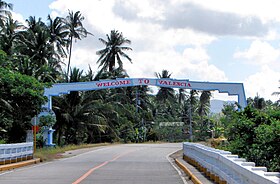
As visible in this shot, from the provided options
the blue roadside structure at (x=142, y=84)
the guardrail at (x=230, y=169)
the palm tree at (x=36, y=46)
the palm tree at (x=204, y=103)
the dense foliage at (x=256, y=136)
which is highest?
the palm tree at (x=36, y=46)

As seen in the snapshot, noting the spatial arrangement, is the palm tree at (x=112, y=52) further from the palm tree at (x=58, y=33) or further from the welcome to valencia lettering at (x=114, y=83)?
the welcome to valencia lettering at (x=114, y=83)

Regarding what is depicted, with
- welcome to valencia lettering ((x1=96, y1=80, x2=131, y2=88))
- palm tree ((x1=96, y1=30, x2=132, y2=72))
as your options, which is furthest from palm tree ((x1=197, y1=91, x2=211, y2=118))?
welcome to valencia lettering ((x1=96, y1=80, x2=131, y2=88))

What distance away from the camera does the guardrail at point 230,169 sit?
6.95m

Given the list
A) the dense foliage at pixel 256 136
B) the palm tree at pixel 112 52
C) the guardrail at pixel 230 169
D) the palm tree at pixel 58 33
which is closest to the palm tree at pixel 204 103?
the palm tree at pixel 112 52

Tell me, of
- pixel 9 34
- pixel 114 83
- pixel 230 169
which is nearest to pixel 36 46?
pixel 9 34

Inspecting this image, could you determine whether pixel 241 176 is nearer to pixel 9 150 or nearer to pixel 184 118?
pixel 9 150

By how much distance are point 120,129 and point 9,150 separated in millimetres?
41449

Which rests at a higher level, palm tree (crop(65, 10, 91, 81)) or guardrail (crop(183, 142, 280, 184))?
palm tree (crop(65, 10, 91, 81))

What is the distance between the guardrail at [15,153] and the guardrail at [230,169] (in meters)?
8.03

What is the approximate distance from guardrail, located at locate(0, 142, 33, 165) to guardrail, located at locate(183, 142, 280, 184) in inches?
316

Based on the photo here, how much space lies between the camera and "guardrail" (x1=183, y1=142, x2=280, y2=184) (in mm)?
6949

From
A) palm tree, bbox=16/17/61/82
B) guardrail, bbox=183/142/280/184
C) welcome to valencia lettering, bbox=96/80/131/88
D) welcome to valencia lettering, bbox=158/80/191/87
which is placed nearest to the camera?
guardrail, bbox=183/142/280/184

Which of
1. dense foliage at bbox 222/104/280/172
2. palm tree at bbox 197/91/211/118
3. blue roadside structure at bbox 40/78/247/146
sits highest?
palm tree at bbox 197/91/211/118

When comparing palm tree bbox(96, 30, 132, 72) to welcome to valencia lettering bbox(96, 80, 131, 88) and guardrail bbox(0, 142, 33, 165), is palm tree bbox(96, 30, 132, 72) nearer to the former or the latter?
welcome to valencia lettering bbox(96, 80, 131, 88)
